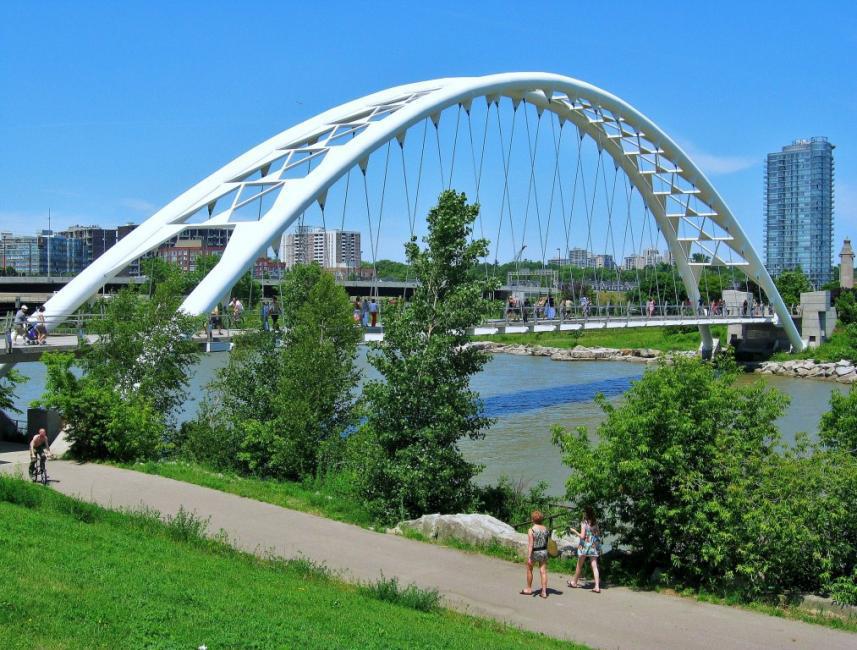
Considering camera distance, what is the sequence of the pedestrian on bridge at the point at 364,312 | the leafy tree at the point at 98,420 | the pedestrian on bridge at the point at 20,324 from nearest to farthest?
1. the leafy tree at the point at 98,420
2. the pedestrian on bridge at the point at 20,324
3. the pedestrian on bridge at the point at 364,312

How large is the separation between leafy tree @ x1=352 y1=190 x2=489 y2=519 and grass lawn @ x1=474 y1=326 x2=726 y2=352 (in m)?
48.5

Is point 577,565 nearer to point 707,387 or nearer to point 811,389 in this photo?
point 707,387

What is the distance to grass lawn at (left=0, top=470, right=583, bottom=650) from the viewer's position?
276 inches

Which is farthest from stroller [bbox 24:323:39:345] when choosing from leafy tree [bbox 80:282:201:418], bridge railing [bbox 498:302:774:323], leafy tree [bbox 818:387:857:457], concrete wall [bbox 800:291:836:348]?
concrete wall [bbox 800:291:836:348]

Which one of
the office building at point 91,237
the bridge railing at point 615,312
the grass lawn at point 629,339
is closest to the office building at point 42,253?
the office building at point 91,237

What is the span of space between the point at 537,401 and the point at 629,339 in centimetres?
3116

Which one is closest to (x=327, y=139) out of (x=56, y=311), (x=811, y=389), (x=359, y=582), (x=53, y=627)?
(x=56, y=311)

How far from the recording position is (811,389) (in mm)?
44594

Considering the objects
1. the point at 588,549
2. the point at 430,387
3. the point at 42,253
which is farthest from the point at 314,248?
the point at 42,253

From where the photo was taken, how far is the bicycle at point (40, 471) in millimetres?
14625

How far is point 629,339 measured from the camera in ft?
218

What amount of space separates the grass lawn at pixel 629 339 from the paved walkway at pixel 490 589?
50209 mm

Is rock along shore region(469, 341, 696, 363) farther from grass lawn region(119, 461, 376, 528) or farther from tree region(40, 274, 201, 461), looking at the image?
grass lawn region(119, 461, 376, 528)

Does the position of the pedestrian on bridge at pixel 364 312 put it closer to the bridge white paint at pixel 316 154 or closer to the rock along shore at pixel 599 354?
the bridge white paint at pixel 316 154
